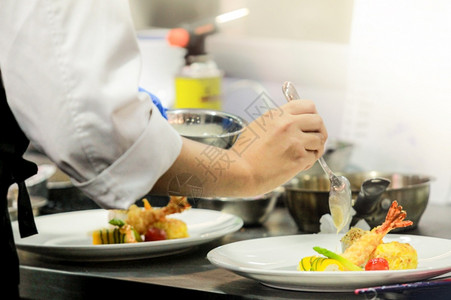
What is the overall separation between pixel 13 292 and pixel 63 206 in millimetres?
605

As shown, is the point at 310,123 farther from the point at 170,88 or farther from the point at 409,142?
the point at 170,88

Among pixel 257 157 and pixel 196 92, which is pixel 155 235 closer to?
pixel 257 157

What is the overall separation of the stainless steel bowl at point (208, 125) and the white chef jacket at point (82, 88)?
34 cm

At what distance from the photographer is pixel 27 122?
100 cm

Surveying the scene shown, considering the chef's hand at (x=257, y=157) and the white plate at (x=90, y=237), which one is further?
the white plate at (x=90, y=237)

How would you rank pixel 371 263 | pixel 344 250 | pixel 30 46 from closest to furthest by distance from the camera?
pixel 30 46, pixel 371 263, pixel 344 250

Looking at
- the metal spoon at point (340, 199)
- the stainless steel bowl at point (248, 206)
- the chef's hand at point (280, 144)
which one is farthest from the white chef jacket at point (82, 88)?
the stainless steel bowl at point (248, 206)

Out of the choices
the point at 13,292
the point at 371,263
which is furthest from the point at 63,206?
the point at 371,263

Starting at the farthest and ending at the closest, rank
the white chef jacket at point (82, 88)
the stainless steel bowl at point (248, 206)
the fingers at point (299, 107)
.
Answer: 1. the stainless steel bowl at point (248, 206)
2. the fingers at point (299, 107)
3. the white chef jacket at point (82, 88)

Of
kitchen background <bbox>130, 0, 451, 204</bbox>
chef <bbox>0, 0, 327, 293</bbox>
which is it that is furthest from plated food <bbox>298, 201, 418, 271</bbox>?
kitchen background <bbox>130, 0, 451, 204</bbox>

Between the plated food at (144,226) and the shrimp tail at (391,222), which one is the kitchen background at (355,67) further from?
the shrimp tail at (391,222)

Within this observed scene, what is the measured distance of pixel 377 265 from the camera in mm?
1116

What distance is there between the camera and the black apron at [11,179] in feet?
3.58

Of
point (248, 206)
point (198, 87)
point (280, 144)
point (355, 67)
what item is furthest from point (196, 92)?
point (280, 144)
